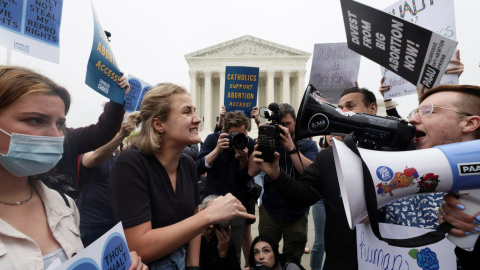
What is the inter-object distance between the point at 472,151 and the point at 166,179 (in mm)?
1502

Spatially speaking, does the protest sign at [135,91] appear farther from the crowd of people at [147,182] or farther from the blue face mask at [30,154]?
the blue face mask at [30,154]

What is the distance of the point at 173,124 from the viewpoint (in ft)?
5.81

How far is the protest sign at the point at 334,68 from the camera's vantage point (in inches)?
173

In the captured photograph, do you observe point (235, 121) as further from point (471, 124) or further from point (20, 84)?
point (20, 84)

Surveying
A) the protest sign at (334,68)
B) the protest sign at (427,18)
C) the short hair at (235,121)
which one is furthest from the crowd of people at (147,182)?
the protest sign at (334,68)

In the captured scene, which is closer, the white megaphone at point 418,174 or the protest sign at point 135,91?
the white megaphone at point 418,174

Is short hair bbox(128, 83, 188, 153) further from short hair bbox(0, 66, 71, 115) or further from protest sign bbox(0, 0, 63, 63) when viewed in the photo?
protest sign bbox(0, 0, 63, 63)

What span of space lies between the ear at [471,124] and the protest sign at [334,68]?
123 inches

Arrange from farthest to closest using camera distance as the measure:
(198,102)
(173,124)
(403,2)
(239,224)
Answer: (198,102) < (239,224) < (403,2) < (173,124)

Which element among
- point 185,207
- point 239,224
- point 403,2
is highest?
point 403,2

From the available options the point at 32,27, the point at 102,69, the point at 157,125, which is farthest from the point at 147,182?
the point at 32,27

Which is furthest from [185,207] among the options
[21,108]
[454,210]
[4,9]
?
[4,9]

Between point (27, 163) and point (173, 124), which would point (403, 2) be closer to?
point (173, 124)

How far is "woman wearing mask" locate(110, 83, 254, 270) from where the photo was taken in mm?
1399
